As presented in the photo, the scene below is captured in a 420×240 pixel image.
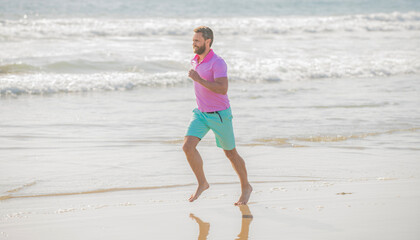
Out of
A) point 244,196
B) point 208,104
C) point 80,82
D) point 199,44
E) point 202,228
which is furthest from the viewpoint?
point 80,82

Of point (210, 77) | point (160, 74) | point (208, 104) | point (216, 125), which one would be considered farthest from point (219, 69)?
point (160, 74)

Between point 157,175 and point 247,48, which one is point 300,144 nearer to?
point 157,175

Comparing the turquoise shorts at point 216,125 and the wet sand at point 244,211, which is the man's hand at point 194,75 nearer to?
the turquoise shorts at point 216,125

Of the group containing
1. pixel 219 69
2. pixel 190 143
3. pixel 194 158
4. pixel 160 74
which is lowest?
pixel 160 74

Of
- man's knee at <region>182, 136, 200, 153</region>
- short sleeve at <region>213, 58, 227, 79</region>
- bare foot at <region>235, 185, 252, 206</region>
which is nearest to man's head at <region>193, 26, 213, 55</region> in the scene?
short sleeve at <region>213, 58, 227, 79</region>

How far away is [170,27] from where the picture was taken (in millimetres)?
28562

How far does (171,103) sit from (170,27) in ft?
56.6

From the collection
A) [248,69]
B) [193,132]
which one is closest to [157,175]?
[193,132]

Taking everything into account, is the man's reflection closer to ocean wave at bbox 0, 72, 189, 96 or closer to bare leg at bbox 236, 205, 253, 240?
bare leg at bbox 236, 205, 253, 240

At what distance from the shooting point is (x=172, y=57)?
736 inches

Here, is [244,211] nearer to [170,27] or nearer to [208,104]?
[208,104]

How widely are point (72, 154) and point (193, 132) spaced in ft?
8.88

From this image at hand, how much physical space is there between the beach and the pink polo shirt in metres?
0.91

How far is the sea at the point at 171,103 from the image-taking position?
6711 millimetres
